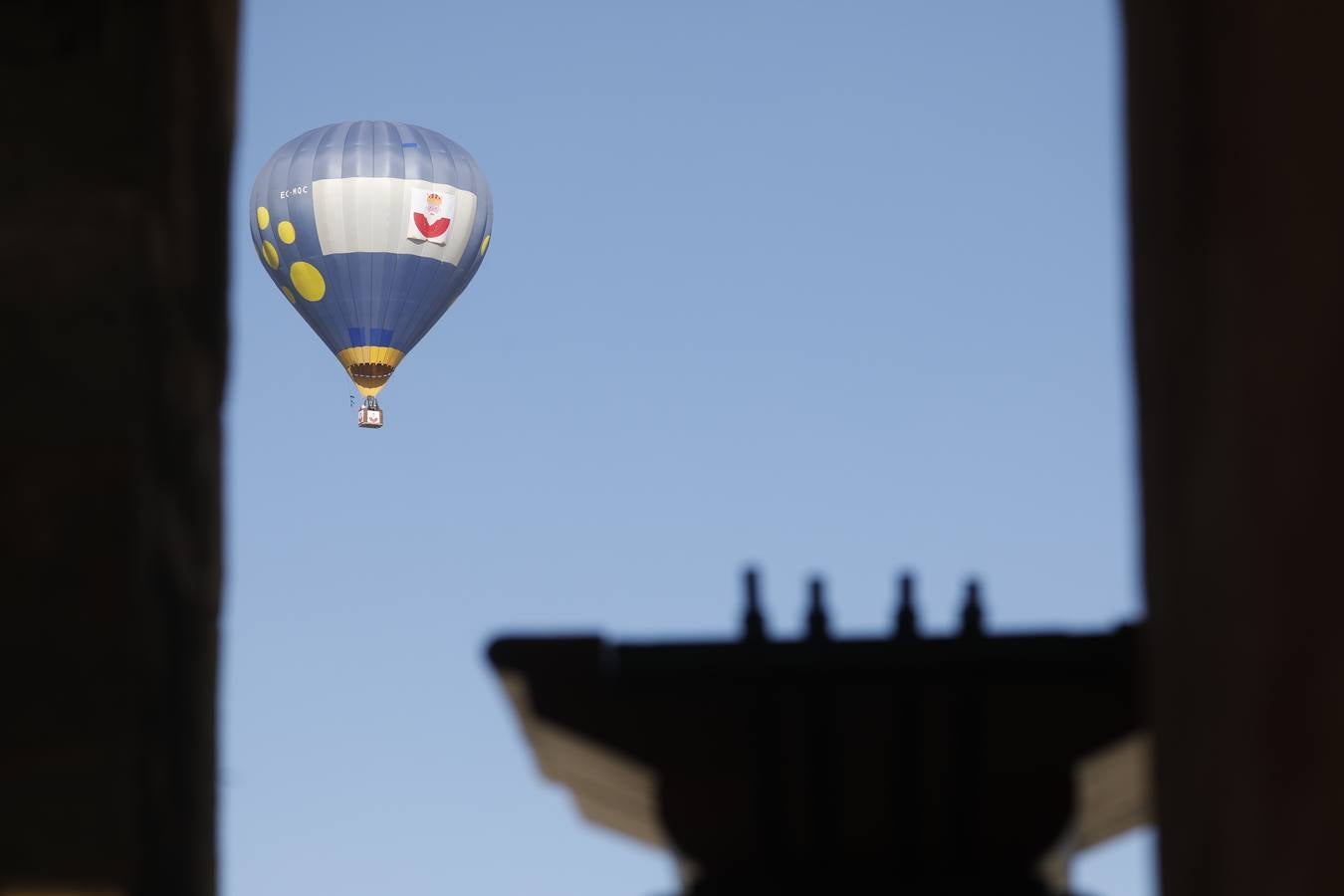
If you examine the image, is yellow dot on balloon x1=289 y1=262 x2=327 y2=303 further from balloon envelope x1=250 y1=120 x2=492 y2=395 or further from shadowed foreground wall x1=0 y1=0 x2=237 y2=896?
shadowed foreground wall x1=0 y1=0 x2=237 y2=896

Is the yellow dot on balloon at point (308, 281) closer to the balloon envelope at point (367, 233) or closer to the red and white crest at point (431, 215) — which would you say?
the balloon envelope at point (367, 233)

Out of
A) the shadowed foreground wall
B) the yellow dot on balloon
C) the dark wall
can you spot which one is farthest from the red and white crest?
the dark wall

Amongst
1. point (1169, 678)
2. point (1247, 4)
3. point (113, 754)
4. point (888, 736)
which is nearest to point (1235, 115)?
point (1247, 4)

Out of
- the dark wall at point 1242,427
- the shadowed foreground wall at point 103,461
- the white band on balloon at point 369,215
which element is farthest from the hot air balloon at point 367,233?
the dark wall at point 1242,427

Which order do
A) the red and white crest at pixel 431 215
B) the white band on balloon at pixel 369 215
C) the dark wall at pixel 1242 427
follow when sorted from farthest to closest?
the red and white crest at pixel 431 215
the white band on balloon at pixel 369 215
the dark wall at pixel 1242 427

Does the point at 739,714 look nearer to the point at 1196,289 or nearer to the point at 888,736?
the point at 888,736

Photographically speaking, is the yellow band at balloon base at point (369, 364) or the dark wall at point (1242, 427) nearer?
the dark wall at point (1242, 427)

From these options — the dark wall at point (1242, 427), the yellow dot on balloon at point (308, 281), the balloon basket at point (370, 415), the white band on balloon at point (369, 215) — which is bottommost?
the dark wall at point (1242, 427)
